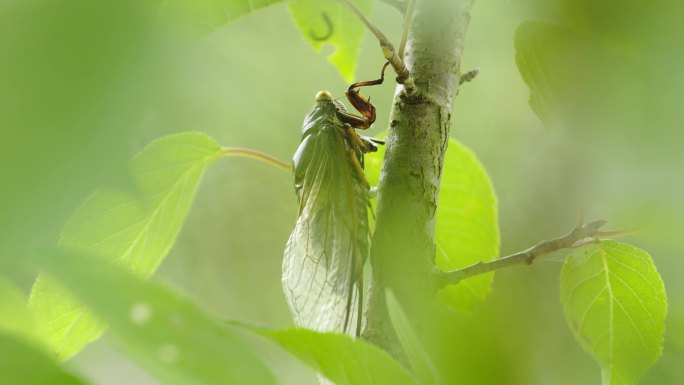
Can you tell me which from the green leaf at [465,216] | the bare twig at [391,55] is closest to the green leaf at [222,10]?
the bare twig at [391,55]

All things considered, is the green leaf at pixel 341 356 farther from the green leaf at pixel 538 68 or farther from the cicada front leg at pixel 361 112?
the cicada front leg at pixel 361 112

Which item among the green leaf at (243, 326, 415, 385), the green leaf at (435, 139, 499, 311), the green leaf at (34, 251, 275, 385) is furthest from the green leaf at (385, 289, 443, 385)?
the green leaf at (435, 139, 499, 311)

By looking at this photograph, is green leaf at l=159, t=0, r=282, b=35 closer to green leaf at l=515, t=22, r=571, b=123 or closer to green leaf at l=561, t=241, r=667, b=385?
green leaf at l=515, t=22, r=571, b=123

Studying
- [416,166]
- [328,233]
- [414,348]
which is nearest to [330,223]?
[328,233]

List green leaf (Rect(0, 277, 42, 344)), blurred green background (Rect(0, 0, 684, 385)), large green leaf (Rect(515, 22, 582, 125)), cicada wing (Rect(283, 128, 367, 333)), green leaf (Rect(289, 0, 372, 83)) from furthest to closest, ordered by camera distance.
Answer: green leaf (Rect(289, 0, 372, 83))
cicada wing (Rect(283, 128, 367, 333))
large green leaf (Rect(515, 22, 582, 125))
green leaf (Rect(0, 277, 42, 344))
blurred green background (Rect(0, 0, 684, 385))

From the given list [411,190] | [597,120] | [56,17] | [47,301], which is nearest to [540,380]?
[597,120]

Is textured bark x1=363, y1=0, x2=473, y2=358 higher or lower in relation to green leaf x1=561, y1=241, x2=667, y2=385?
higher

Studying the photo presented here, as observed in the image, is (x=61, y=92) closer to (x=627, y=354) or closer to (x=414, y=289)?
(x=414, y=289)
